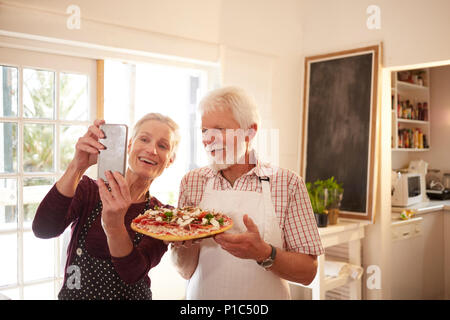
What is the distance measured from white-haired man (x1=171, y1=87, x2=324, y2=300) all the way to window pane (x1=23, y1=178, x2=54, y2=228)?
1.23 metres

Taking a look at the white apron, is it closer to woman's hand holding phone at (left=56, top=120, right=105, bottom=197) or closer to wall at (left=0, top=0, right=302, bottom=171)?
woman's hand holding phone at (left=56, top=120, right=105, bottom=197)

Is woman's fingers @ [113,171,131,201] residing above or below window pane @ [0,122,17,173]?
below

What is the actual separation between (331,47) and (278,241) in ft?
8.26

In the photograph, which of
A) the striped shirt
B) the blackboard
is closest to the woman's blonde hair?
the striped shirt

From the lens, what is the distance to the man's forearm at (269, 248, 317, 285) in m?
1.40

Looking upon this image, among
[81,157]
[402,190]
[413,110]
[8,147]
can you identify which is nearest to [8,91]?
[8,147]

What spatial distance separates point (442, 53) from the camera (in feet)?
9.73

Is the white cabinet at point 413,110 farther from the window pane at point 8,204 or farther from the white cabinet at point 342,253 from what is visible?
the window pane at point 8,204

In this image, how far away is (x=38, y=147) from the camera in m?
2.48

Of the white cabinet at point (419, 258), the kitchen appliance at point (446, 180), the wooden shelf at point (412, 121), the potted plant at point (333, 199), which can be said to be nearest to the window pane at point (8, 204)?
the potted plant at point (333, 199)

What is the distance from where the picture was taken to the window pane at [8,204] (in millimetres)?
2346

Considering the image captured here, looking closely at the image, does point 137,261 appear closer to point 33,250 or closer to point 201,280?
point 201,280

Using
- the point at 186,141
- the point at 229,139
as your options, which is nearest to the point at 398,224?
the point at 186,141

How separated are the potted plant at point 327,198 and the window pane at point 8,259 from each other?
1.98 metres
